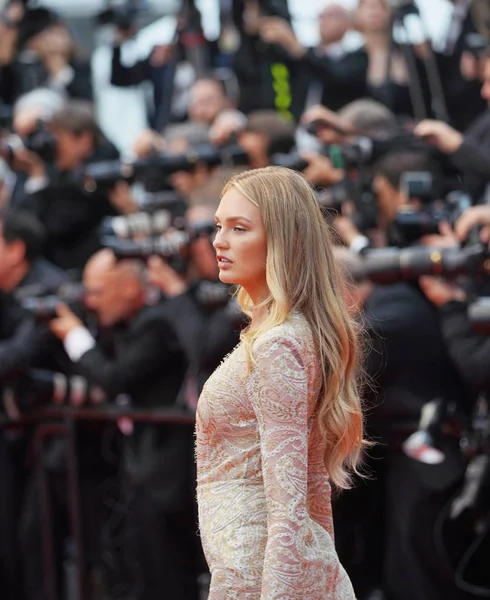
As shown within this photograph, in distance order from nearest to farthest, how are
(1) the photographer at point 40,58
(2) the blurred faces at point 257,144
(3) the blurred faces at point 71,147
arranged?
(2) the blurred faces at point 257,144 → (3) the blurred faces at point 71,147 → (1) the photographer at point 40,58

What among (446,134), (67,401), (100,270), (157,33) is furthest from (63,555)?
(157,33)

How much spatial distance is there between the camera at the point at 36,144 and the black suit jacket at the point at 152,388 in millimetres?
1618

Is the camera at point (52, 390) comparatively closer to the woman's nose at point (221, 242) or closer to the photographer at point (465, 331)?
the photographer at point (465, 331)

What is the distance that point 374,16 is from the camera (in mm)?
6547

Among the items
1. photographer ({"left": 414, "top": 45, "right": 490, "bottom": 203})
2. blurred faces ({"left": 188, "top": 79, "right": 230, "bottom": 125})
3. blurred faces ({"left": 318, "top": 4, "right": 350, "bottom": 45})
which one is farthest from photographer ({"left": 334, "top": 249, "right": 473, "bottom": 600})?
blurred faces ({"left": 318, "top": 4, "right": 350, "bottom": 45})

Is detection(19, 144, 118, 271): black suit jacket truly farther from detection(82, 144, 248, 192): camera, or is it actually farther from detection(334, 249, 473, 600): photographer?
detection(334, 249, 473, 600): photographer

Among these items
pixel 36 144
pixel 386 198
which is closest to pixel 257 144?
pixel 386 198

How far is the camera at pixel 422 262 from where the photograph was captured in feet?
14.0

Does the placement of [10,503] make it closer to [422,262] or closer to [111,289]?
[111,289]

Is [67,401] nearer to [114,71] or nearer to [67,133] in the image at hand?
[67,133]

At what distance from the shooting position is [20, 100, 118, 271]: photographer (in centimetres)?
661

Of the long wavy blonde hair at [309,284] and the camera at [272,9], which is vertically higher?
the camera at [272,9]

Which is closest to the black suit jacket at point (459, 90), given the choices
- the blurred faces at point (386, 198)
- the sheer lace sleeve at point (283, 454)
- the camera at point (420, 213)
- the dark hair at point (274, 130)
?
the dark hair at point (274, 130)

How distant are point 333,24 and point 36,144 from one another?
1664mm
